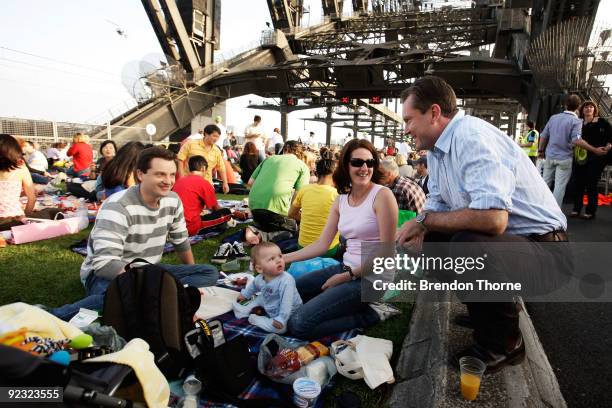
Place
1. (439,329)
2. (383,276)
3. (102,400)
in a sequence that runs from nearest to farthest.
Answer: (102,400) < (439,329) < (383,276)

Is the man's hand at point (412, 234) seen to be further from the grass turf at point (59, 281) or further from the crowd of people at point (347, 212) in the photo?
the grass turf at point (59, 281)

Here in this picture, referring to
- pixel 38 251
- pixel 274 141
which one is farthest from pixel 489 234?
pixel 274 141

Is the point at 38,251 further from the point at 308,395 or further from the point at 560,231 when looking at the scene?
the point at 560,231

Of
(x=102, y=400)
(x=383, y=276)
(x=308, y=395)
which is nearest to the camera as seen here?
(x=102, y=400)

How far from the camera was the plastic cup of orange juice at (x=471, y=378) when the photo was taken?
6.00 ft

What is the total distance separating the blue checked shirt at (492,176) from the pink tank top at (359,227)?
0.76m

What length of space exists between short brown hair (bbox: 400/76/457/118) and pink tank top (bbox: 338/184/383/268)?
0.94 metres

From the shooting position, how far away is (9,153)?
15.9 feet

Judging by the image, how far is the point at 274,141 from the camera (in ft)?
48.3

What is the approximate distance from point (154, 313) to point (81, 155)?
9752 millimetres

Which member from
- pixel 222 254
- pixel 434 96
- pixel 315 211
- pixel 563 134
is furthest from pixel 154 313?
pixel 563 134

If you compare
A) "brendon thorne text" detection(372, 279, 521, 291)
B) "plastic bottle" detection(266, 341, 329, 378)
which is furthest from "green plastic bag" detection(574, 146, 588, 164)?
"plastic bottle" detection(266, 341, 329, 378)

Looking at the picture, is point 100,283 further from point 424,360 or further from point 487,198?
point 487,198

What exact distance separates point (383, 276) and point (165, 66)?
31.1 meters
